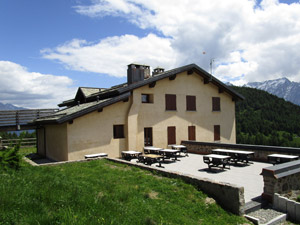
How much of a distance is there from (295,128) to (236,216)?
82.3 meters

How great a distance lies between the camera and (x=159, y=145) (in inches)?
689

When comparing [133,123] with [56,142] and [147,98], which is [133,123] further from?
[56,142]

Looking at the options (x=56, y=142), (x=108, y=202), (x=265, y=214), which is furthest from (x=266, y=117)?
(x=108, y=202)

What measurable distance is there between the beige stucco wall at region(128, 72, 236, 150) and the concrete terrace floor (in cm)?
397

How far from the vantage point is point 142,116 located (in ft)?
54.9

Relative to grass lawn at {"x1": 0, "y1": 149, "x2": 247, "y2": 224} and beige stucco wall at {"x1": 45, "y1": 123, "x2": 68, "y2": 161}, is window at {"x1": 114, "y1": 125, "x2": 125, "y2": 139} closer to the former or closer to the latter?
beige stucco wall at {"x1": 45, "y1": 123, "x2": 68, "y2": 161}

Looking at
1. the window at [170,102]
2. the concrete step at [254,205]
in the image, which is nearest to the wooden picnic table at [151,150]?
the window at [170,102]

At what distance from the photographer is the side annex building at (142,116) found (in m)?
14.1

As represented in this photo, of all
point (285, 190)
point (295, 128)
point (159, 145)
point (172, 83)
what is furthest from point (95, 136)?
point (295, 128)

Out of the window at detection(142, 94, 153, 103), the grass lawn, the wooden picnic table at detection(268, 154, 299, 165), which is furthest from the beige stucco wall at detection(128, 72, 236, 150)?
the grass lawn

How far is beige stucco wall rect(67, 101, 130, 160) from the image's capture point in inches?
542

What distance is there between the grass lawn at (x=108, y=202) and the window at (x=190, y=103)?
38.8 ft

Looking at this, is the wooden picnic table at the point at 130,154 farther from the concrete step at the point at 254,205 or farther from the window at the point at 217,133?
the window at the point at 217,133

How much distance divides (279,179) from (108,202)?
5094mm
